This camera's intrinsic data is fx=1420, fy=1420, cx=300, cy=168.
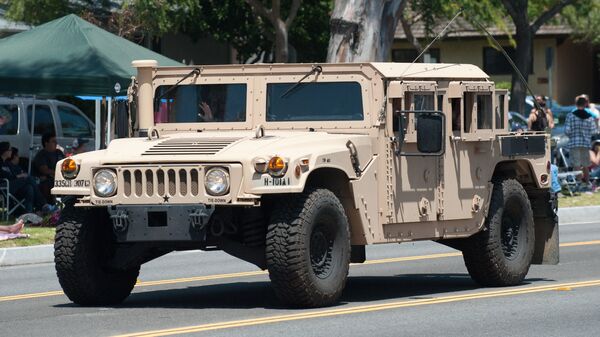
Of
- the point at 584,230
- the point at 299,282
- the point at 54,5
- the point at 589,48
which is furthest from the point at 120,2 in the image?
the point at 589,48

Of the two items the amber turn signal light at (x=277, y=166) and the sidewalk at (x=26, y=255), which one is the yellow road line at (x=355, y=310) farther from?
the sidewalk at (x=26, y=255)

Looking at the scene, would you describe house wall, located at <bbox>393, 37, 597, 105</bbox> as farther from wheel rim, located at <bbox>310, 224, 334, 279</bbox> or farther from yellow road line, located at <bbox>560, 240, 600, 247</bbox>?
wheel rim, located at <bbox>310, 224, 334, 279</bbox>

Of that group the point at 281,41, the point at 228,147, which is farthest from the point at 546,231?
the point at 281,41

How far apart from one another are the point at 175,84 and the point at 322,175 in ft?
6.61

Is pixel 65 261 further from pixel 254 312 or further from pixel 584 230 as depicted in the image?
pixel 584 230

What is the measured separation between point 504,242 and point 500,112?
1.24 metres

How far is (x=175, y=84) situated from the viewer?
41.8 ft

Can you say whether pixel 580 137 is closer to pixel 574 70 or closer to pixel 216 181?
pixel 216 181

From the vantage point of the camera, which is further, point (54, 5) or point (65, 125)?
point (54, 5)

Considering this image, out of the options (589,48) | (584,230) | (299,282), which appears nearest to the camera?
(299,282)

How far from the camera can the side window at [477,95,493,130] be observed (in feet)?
43.1

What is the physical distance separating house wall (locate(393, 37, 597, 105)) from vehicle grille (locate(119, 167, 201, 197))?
156 feet

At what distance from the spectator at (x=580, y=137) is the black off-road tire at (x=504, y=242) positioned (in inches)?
541

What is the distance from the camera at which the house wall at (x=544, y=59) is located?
59312mm
